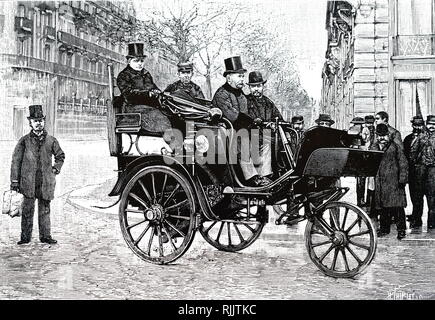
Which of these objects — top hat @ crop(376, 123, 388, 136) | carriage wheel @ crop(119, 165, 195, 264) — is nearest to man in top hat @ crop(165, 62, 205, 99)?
carriage wheel @ crop(119, 165, 195, 264)

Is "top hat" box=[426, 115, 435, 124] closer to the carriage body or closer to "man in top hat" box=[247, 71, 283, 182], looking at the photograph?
"man in top hat" box=[247, 71, 283, 182]

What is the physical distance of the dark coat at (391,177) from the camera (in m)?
8.16

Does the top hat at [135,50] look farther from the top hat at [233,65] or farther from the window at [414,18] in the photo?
the window at [414,18]

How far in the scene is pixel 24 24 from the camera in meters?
7.86

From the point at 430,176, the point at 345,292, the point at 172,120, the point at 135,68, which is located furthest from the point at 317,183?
the point at 430,176

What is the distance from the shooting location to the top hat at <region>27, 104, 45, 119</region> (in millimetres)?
7363

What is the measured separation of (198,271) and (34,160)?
8.24ft

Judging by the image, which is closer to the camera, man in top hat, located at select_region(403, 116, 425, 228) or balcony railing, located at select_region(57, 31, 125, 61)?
balcony railing, located at select_region(57, 31, 125, 61)

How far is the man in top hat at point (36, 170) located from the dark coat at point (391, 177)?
13.4 ft

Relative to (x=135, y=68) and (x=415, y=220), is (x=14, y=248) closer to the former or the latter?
(x=135, y=68)

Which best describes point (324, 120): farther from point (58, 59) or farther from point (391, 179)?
point (58, 59)

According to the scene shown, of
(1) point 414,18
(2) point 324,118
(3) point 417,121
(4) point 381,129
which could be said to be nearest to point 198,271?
(2) point 324,118

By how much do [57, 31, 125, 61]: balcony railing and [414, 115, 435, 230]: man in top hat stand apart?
4.13 m
